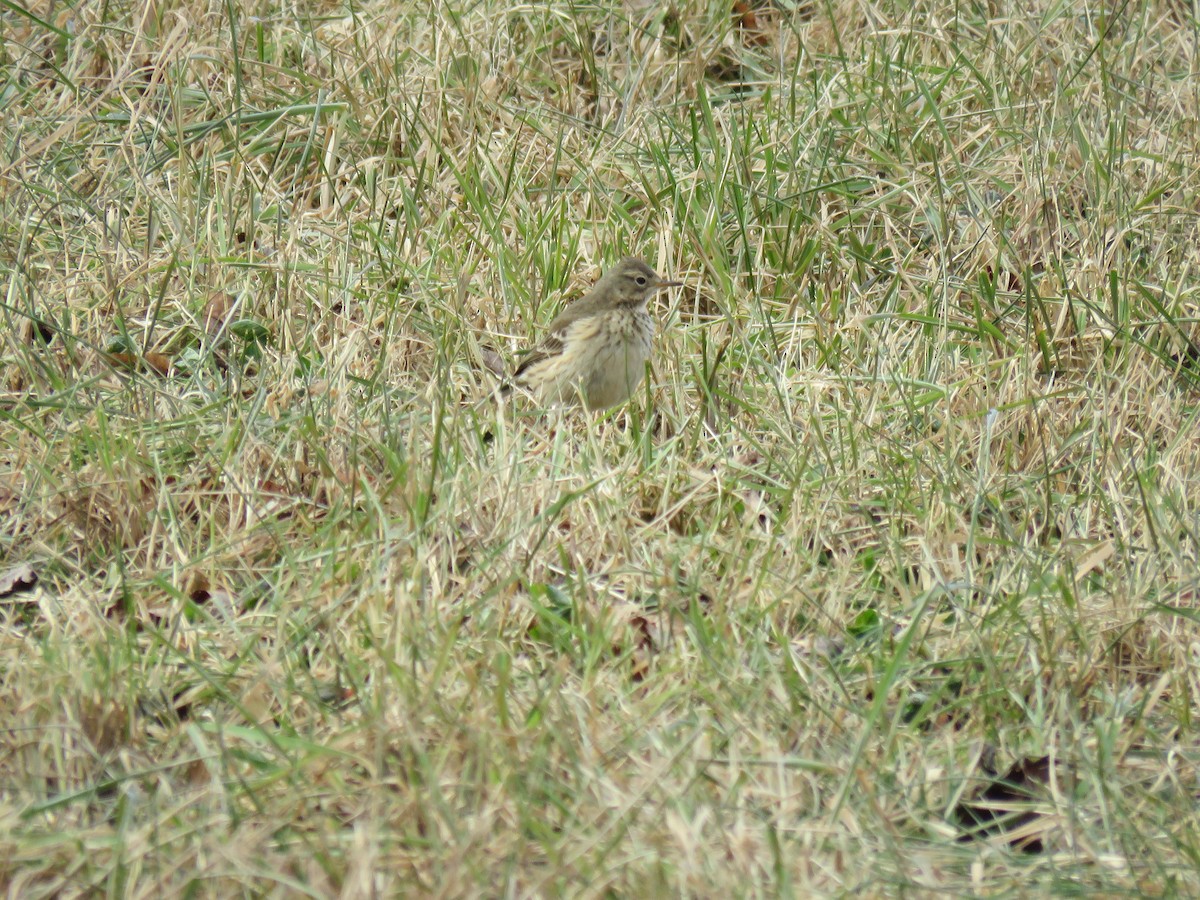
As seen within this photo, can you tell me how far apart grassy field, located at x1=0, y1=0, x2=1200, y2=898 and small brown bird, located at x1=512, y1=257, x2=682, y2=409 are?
0.57ft

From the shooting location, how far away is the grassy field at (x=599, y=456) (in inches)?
140

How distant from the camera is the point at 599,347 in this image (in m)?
5.88

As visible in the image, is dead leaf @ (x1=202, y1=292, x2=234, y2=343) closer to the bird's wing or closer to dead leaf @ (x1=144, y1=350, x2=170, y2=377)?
dead leaf @ (x1=144, y1=350, x2=170, y2=377)

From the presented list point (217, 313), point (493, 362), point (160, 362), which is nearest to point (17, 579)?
point (160, 362)

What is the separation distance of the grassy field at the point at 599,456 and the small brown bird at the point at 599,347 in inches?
6.8

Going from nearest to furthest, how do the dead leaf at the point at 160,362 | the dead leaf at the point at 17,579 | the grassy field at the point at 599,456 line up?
the grassy field at the point at 599,456, the dead leaf at the point at 17,579, the dead leaf at the point at 160,362

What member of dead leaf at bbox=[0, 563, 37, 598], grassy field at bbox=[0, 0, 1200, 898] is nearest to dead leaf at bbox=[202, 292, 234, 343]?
grassy field at bbox=[0, 0, 1200, 898]

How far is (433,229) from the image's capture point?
6453 mm

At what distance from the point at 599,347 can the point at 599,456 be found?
0.97 metres

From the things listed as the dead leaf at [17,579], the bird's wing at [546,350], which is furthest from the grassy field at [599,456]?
the bird's wing at [546,350]

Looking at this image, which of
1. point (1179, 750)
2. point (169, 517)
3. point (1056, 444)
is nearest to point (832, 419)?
point (1056, 444)

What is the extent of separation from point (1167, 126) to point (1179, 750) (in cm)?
380

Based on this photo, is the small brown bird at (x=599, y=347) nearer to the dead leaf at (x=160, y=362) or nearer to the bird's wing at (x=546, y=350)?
the bird's wing at (x=546, y=350)

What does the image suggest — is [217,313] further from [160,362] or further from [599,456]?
[599,456]
